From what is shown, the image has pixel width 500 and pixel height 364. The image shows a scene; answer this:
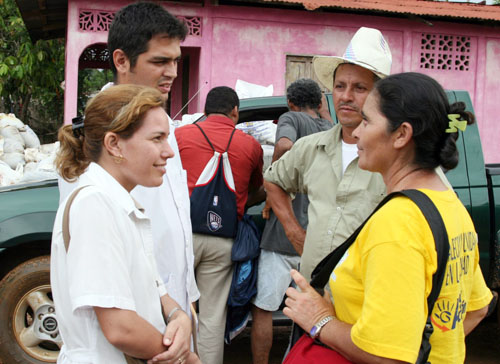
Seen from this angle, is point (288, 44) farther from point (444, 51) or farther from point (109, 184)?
point (109, 184)

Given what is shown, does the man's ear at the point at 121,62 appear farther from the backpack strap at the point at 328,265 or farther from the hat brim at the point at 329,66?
the backpack strap at the point at 328,265

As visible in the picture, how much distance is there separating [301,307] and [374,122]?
670 mm

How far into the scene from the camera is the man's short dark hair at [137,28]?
2.41 meters

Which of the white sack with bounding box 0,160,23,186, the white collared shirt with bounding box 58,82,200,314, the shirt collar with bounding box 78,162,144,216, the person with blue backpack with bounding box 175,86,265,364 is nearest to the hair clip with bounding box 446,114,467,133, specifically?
the shirt collar with bounding box 78,162,144,216

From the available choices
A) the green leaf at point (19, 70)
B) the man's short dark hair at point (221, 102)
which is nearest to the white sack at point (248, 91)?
the man's short dark hair at point (221, 102)

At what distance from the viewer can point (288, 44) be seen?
1027 centimetres

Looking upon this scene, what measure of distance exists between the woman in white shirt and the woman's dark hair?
2.54ft

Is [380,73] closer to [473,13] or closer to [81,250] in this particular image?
[81,250]

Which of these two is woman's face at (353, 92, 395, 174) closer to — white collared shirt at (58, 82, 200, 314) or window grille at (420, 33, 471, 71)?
white collared shirt at (58, 82, 200, 314)

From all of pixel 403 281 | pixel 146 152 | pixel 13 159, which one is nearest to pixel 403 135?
pixel 403 281

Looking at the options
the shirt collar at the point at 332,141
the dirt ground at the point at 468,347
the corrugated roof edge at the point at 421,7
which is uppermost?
the corrugated roof edge at the point at 421,7

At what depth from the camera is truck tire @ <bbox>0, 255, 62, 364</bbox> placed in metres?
4.20

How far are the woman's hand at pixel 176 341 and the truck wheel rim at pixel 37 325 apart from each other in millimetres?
2605

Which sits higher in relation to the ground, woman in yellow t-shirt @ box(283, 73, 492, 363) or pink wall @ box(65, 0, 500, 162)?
pink wall @ box(65, 0, 500, 162)
